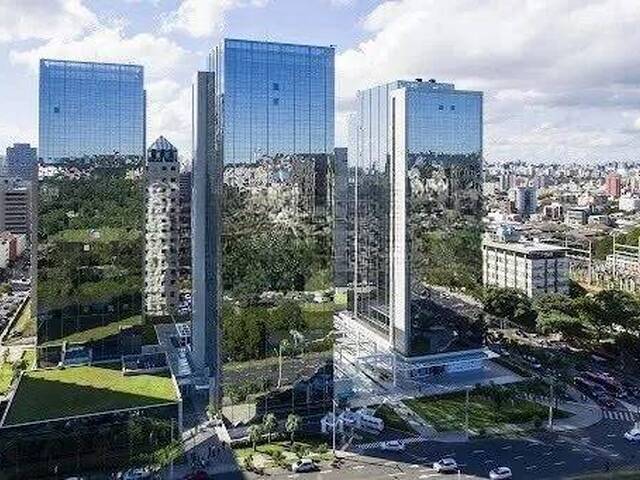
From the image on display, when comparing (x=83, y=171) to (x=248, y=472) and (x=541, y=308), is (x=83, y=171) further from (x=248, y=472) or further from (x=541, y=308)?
(x=541, y=308)

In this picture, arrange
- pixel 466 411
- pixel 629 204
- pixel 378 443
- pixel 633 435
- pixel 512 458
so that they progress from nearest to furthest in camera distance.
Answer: pixel 512 458
pixel 378 443
pixel 633 435
pixel 466 411
pixel 629 204

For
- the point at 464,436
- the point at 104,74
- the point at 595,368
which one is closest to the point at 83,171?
the point at 104,74

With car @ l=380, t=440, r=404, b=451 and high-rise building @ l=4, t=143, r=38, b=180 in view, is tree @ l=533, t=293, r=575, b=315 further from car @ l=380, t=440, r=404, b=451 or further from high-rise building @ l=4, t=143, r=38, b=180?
high-rise building @ l=4, t=143, r=38, b=180

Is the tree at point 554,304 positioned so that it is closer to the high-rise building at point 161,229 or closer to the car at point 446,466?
the car at point 446,466

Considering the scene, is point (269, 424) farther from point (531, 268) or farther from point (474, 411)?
point (531, 268)

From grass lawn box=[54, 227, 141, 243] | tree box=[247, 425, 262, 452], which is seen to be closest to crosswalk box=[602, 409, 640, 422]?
tree box=[247, 425, 262, 452]

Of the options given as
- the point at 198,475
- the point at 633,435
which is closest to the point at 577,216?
the point at 633,435
